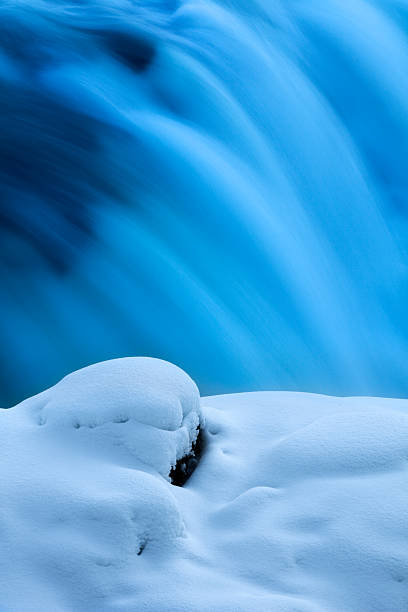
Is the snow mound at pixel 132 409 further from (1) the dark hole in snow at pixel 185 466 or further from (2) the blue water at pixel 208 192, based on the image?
(2) the blue water at pixel 208 192

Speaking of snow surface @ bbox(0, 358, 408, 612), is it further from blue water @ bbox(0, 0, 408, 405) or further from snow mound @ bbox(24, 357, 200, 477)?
blue water @ bbox(0, 0, 408, 405)

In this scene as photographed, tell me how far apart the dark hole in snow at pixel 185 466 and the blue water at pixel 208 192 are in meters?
2.14

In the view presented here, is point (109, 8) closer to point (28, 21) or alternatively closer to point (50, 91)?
point (28, 21)

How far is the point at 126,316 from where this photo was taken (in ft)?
14.5

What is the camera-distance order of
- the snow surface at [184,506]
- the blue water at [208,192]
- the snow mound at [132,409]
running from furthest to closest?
1. the blue water at [208,192]
2. the snow mound at [132,409]
3. the snow surface at [184,506]

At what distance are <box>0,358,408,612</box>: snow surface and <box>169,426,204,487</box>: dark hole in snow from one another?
0.08 feet

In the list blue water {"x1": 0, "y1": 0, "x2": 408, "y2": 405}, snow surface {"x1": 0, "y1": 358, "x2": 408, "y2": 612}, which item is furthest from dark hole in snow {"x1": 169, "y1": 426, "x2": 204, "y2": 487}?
blue water {"x1": 0, "y1": 0, "x2": 408, "y2": 405}

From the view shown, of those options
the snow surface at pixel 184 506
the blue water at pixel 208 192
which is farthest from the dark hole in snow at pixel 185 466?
the blue water at pixel 208 192

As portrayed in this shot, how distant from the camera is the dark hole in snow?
80.9 inches

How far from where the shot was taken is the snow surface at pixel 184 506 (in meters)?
1.56

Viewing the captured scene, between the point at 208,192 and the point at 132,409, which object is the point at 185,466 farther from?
the point at 208,192

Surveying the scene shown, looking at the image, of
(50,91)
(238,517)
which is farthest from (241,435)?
(50,91)

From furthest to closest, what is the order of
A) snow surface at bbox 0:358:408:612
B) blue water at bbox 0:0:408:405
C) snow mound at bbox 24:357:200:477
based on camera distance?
blue water at bbox 0:0:408:405, snow mound at bbox 24:357:200:477, snow surface at bbox 0:358:408:612

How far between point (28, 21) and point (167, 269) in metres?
2.51
